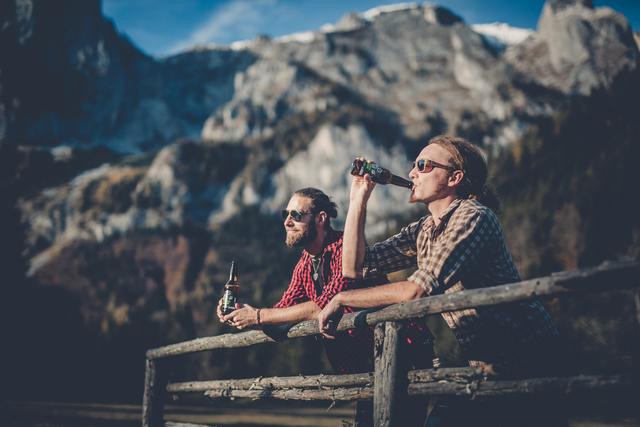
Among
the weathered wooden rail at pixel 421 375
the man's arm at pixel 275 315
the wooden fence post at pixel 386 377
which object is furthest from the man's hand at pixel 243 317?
the wooden fence post at pixel 386 377

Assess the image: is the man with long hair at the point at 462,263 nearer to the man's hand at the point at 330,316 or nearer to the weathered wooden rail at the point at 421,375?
the man's hand at the point at 330,316

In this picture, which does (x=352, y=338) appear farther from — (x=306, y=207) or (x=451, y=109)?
(x=451, y=109)

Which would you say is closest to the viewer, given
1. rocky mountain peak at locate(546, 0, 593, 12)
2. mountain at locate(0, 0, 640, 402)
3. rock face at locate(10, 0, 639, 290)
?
mountain at locate(0, 0, 640, 402)

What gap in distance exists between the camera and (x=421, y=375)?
12.8ft

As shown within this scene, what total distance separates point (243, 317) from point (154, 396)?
3250 mm

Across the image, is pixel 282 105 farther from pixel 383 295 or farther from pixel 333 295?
pixel 383 295

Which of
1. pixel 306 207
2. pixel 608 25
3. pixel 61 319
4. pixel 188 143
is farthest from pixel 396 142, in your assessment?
pixel 306 207

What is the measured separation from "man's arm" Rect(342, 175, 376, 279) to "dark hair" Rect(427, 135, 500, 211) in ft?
1.97

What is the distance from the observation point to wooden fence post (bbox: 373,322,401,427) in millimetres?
3832

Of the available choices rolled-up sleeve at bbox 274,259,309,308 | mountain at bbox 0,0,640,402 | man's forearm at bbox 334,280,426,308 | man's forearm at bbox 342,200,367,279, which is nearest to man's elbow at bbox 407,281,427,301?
man's forearm at bbox 334,280,426,308

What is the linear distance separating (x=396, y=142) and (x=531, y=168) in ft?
206

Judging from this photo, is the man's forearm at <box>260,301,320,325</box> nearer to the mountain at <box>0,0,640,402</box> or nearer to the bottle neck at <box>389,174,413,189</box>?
the bottle neck at <box>389,174,413,189</box>

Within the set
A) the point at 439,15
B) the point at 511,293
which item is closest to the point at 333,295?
the point at 511,293

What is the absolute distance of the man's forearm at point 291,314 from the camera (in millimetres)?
4688
